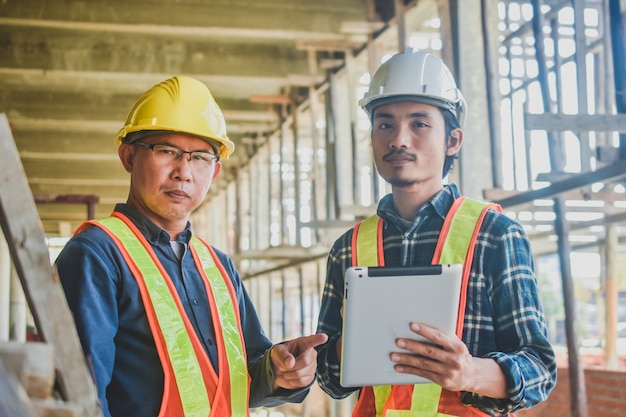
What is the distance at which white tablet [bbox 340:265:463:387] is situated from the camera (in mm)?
2543

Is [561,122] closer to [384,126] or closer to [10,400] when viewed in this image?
[384,126]

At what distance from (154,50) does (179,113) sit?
10.0m

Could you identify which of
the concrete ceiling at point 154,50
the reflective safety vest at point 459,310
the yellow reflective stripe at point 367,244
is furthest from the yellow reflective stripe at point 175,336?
the concrete ceiling at point 154,50

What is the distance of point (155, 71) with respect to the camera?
41.5 feet

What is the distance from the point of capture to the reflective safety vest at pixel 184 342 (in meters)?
2.71

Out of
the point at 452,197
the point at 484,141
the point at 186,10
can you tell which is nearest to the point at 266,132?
the point at 186,10

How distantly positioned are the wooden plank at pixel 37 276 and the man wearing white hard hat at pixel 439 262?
1.25 meters

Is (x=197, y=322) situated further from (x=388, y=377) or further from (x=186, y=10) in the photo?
(x=186, y=10)

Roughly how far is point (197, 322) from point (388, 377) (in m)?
0.74

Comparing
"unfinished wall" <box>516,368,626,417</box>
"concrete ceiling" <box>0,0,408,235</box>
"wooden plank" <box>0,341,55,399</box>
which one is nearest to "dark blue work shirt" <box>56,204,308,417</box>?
"wooden plank" <box>0,341,55,399</box>

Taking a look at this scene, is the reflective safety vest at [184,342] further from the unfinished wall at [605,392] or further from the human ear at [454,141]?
the unfinished wall at [605,392]

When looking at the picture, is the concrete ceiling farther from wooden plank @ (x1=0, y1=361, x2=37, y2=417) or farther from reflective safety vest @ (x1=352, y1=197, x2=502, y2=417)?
wooden plank @ (x1=0, y1=361, x2=37, y2=417)

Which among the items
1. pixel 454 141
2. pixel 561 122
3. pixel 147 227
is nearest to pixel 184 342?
pixel 147 227

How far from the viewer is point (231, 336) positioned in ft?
9.87
